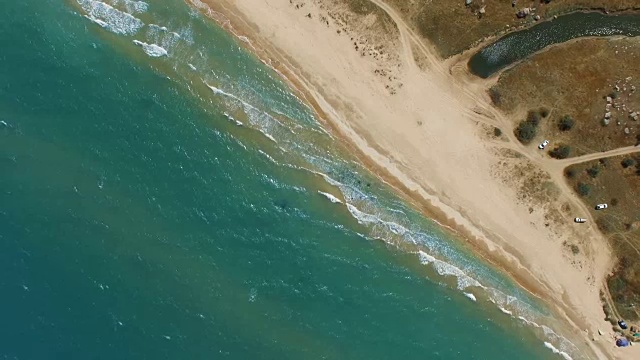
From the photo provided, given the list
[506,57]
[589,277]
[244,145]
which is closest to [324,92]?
[244,145]

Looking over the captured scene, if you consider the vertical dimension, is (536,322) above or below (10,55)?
above

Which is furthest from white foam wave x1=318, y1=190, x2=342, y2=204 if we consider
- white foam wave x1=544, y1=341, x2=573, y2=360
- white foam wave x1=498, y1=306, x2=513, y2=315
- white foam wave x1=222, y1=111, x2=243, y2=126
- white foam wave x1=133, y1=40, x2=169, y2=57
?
white foam wave x1=544, y1=341, x2=573, y2=360

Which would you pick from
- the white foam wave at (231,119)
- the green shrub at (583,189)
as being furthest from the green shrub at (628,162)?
the white foam wave at (231,119)

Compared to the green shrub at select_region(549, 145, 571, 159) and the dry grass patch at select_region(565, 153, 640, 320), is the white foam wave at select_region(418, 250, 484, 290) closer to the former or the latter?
the dry grass patch at select_region(565, 153, 640, 320)

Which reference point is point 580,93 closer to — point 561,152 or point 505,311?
point 561,152

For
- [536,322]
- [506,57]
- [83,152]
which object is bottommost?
[83,152]

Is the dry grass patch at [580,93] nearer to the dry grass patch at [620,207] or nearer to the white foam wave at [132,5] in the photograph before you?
the dry grass patch at [620,207]

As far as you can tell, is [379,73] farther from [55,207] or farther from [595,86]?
[55,207]
